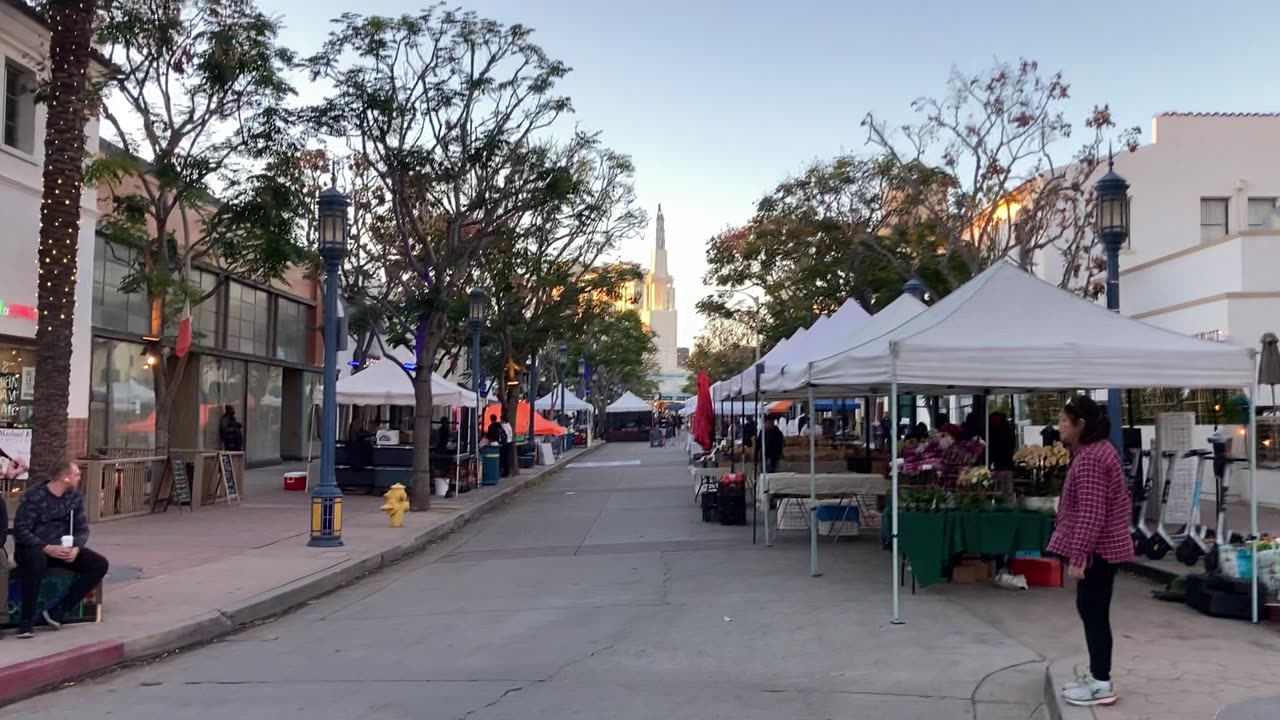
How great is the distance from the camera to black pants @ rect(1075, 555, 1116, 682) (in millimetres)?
6312

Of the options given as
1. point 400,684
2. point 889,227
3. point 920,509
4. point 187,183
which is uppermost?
point 889,227

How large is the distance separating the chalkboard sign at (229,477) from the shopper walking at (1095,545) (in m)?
17.7

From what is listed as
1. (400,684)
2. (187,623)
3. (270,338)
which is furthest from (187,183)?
(270,338)

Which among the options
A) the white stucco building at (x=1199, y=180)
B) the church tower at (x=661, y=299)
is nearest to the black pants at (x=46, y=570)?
the white stucco building at (x=1199, y=180)

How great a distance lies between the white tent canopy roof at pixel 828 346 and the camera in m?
12.9

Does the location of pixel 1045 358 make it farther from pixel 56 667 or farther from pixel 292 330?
pixel 292 330

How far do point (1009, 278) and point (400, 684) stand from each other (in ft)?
24.3

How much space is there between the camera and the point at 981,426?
17.7m

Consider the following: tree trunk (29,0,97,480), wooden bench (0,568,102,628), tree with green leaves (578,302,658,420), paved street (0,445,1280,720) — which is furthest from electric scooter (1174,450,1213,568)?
tree with green leaves (578,302,658,420)

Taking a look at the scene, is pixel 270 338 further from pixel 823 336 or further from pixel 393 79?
pixel 823 336

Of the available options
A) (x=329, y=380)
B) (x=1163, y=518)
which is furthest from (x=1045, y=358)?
(x=329, y=380)

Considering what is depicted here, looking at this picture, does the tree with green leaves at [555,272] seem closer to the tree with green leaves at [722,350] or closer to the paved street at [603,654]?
the paved street at [603,654]

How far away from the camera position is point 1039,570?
11.3 meters

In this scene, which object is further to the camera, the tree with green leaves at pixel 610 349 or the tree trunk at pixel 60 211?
the tree with green leaves at pixel 610 349
